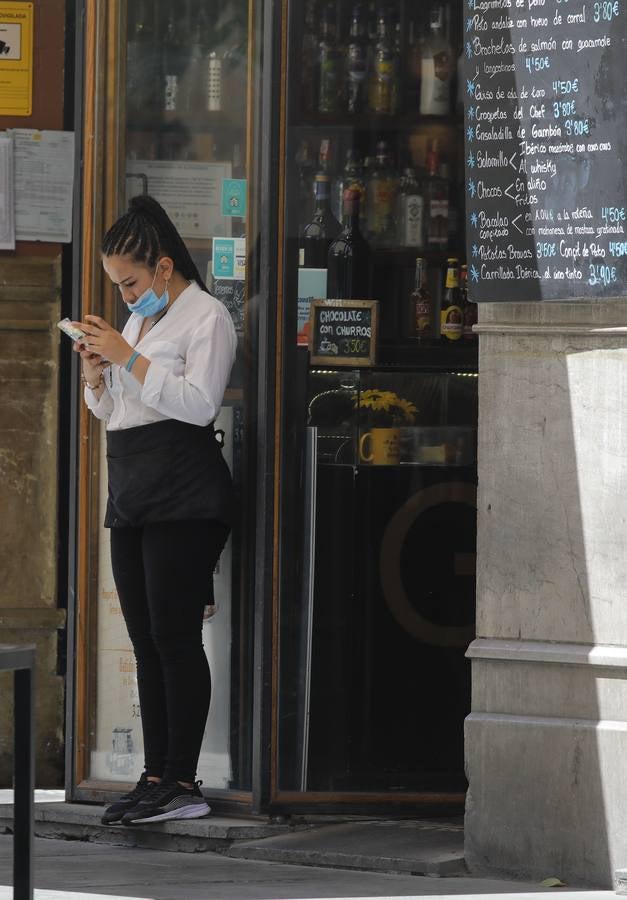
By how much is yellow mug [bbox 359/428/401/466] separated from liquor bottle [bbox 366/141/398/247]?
670 mm

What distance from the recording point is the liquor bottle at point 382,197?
5.98m

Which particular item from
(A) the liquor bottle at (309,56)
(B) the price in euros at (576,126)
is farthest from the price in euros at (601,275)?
(A) the liquor bottle at (309,56)

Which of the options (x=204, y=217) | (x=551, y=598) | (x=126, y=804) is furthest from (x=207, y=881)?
A: (x=204, y=217)

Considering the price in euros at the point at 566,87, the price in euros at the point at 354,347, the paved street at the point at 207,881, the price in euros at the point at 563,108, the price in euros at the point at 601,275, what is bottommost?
the paved street at the point at 207,881

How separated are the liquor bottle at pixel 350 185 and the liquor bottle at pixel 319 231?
0.12 ft

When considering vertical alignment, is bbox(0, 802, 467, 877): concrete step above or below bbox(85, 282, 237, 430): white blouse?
below

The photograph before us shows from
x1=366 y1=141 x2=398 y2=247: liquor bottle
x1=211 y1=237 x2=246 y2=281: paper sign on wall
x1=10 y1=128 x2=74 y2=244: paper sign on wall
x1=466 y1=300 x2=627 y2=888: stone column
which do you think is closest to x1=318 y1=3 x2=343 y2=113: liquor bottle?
x1=366 y1=141 x2=398 y2=247: liquor bottle

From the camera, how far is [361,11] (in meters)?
5.93

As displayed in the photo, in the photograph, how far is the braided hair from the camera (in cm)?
539

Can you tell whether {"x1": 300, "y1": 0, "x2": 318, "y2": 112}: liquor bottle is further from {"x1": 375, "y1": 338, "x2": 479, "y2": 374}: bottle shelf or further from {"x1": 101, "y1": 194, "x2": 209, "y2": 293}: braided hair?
{"x1": 375, "y1": 338, "x2": 479, "y2": 374}: bottle shelf

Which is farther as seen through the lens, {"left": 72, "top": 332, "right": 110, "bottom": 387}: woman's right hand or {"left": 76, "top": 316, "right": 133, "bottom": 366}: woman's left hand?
{"left": 72, "top": 332, "right": 110, "bottom": 387}: woman's right hand

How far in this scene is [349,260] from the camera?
227 inches

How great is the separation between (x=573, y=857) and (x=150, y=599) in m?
1.52

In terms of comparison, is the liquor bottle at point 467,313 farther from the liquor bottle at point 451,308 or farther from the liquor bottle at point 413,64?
the liquor bottle at point 413,64
